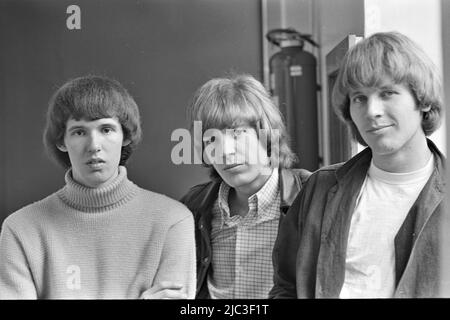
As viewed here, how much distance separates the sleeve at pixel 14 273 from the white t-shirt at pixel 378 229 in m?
1.07

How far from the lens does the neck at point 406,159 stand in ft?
6.96

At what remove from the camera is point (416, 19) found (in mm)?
2230

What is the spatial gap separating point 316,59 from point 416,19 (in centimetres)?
38

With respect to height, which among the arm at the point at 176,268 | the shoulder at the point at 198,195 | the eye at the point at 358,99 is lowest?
the arm at the point at 176,268

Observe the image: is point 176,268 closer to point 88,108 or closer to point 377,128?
point 88,108

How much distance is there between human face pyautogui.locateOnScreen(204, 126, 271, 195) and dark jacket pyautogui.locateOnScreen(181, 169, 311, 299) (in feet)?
0.19

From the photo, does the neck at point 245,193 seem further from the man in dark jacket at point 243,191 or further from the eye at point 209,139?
the eye at point 209,139

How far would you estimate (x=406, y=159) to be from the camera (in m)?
2.12

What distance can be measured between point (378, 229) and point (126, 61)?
1.05 m

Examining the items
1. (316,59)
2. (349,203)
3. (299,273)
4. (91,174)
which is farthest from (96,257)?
(316,59)

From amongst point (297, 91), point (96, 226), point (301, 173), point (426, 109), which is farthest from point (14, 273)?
point (426, 109)

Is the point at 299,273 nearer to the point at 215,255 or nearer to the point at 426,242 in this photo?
the point at 215,255

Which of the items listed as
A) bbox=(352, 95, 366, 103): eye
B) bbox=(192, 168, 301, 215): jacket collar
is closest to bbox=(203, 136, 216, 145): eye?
bbox=(192, 168, 301, 215): jacket collar

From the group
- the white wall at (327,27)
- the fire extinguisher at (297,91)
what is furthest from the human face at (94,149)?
the white wall at (327,27)
